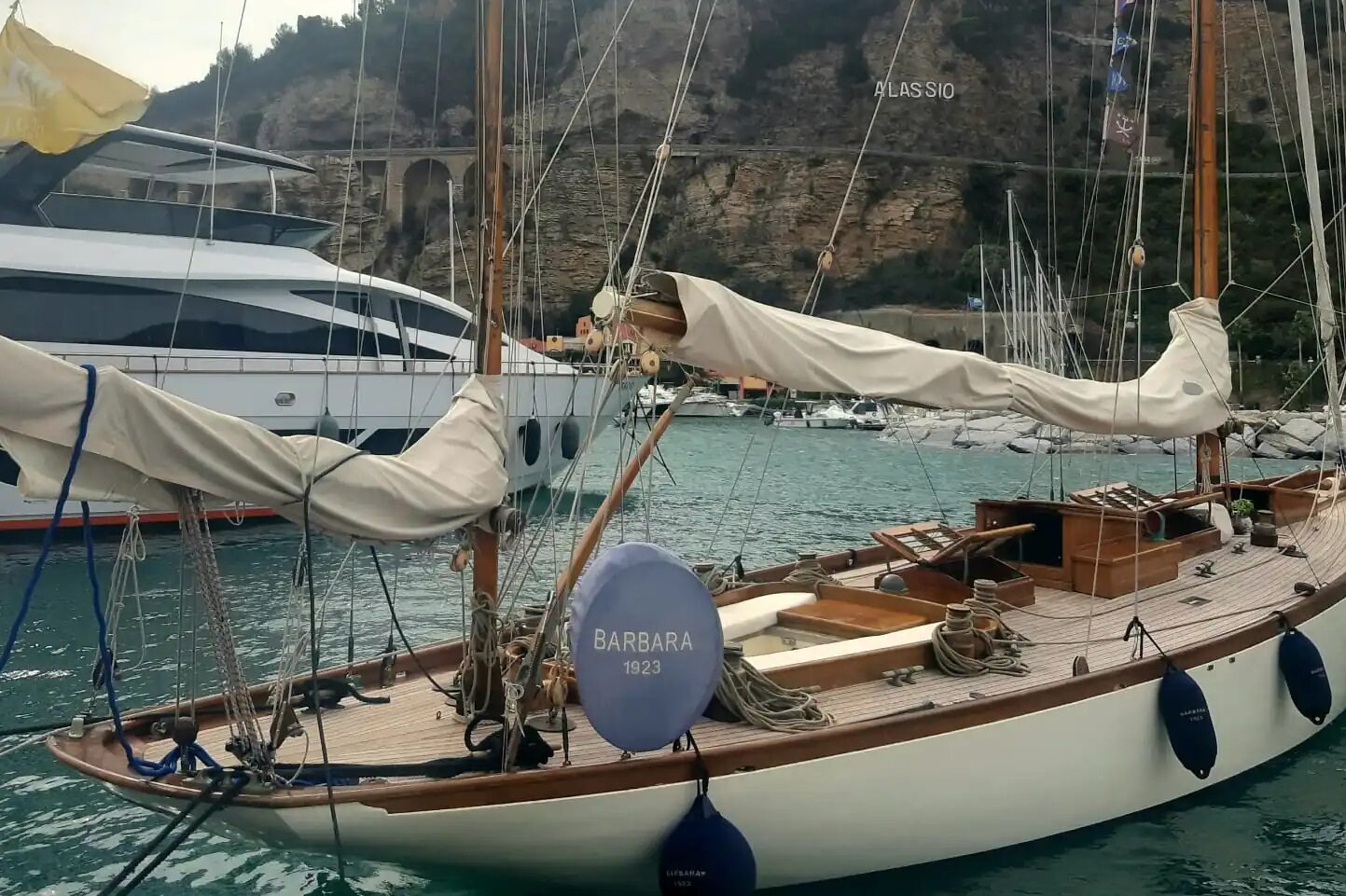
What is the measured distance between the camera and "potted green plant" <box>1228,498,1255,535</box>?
1004 centimetres

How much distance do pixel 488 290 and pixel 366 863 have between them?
318cm

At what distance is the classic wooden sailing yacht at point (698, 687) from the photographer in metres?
4.53

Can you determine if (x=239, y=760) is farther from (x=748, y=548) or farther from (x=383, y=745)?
(x=748, y=548)

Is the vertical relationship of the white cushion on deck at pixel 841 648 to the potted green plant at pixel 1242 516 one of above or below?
below

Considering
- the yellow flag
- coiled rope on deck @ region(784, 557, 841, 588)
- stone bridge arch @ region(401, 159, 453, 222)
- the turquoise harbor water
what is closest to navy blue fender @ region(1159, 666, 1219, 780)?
the turquoise harbor water

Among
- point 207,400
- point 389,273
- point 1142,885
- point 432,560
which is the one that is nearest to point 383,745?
point 1142,885

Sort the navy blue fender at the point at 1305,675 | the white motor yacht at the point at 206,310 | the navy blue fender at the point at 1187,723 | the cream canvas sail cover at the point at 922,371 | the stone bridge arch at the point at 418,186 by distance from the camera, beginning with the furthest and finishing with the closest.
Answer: the stone bridge arch at the point at 418,186 → the white motor yacht at the point at 206,310 → the navy blue fender at the point at 1305,675 → the navy blue fender at the point at 1187,723 → the cream canvas sail cover at the point at 922,371

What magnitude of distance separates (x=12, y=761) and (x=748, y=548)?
10.5 meters

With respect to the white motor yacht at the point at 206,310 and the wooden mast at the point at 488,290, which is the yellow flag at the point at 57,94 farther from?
the white motor yacht at the point at 206,310

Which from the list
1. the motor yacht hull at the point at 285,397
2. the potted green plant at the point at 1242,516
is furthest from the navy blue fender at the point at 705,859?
the motor yacht hull at the point at 285,397

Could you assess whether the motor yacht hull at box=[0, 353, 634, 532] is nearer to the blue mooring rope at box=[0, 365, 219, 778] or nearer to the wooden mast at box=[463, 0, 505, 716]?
the wooden mast at box=[463, 0, 505, 716]

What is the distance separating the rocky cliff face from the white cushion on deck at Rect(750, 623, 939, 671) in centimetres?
5012

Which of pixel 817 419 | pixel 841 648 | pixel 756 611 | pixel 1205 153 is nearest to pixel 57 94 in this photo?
pixel 756 611

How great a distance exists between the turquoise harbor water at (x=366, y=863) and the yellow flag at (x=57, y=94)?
398 centimetres
